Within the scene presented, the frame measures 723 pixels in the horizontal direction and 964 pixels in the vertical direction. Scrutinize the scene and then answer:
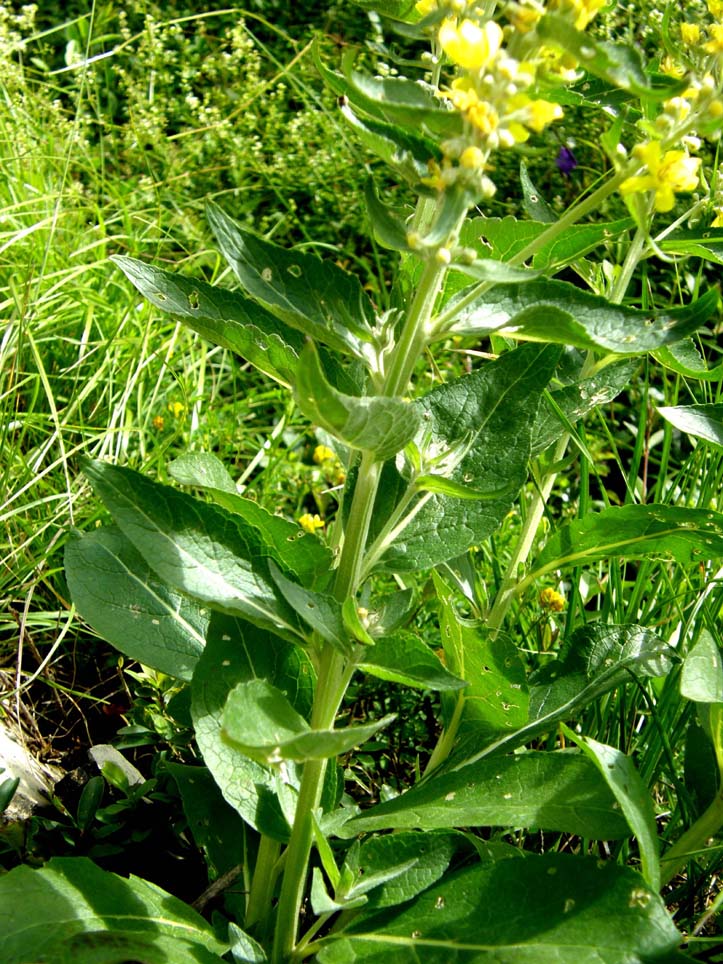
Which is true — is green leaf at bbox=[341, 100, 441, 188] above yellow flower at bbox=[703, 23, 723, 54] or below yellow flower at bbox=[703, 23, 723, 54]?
below

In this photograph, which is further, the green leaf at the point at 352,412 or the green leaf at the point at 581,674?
the green leaf at the point at 581,674

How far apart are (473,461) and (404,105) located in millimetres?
489

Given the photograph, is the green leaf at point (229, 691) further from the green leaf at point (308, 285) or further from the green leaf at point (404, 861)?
the green leaf at point (308, 285)

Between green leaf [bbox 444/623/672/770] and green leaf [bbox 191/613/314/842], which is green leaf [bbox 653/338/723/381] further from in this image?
green leaf [bbox 191/613/314/842]

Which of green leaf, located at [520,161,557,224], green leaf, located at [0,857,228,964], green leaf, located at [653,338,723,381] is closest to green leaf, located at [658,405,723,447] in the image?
green leaf, located at [653,338,723,381]

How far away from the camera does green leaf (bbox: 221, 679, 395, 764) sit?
36.7 inches

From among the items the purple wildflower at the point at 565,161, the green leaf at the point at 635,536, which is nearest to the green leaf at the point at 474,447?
the green leaf at the point at 635,536

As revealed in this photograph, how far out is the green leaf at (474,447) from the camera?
123cm

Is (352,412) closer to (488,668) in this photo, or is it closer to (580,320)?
(580,320)

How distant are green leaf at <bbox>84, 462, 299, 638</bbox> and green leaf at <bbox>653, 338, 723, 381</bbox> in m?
0.58

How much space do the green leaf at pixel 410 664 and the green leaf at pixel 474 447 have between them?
0.15 m

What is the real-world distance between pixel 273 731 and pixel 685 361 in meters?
0.78

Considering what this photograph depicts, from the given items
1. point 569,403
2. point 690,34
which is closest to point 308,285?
point 569,403

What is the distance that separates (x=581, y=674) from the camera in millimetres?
1302
